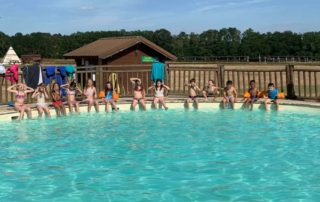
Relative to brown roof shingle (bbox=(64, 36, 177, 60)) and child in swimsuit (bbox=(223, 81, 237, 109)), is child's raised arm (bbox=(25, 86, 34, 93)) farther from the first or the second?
brown roof shingle (bbox=(64, 36, 177, 60))

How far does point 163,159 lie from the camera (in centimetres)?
803

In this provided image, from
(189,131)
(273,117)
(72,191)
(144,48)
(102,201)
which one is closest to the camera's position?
(102,201)

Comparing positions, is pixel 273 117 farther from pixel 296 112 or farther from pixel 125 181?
pixel 125 181

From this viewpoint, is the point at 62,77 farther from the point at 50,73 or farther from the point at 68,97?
the point at 68,97

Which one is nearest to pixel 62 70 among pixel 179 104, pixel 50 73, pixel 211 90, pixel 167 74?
pixel 50 73

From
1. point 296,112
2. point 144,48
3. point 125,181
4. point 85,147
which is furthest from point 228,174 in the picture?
point 144,48

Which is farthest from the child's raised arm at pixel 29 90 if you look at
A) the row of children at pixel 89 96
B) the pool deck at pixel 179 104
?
the pool deck at pixel 179 104

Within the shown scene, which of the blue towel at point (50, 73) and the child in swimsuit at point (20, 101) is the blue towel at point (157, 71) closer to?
the blue towel at point (50, 73)

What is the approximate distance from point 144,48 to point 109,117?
9610 mm

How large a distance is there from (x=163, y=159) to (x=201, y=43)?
114 meters

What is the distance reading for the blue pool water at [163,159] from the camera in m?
6.08

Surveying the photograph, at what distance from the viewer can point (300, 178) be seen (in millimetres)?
6648

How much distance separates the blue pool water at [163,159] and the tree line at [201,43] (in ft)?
293

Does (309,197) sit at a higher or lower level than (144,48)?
lower
